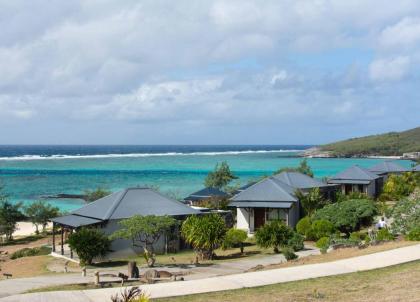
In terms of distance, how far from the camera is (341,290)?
14227 mm

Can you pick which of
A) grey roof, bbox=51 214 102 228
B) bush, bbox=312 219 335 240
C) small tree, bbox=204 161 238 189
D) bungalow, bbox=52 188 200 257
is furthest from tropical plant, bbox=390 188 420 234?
small tree, bbox=204 161 238 189

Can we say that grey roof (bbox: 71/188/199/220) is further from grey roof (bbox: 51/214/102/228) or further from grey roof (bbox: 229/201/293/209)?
grey roof (bbox: 229/201/293/209)

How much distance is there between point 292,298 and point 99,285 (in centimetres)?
653

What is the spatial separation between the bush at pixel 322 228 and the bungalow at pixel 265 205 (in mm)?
4212

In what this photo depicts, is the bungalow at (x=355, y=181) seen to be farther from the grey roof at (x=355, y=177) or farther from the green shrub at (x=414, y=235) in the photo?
the green shrub at (x=414, y=235)

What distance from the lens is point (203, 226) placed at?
27375 mm

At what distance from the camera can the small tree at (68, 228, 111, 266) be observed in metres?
26.4

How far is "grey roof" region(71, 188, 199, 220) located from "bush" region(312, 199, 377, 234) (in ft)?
24.9

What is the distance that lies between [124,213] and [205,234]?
515 cm

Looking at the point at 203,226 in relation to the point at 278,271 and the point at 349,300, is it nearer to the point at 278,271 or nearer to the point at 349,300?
the point at 278,271

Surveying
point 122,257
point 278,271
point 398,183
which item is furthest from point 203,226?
point 398,183

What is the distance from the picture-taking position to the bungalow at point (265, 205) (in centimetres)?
3550

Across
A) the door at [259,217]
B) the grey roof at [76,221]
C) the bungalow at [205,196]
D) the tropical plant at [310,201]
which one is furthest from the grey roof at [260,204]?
the grey roof at [76,221]

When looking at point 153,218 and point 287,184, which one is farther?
point 287,184
